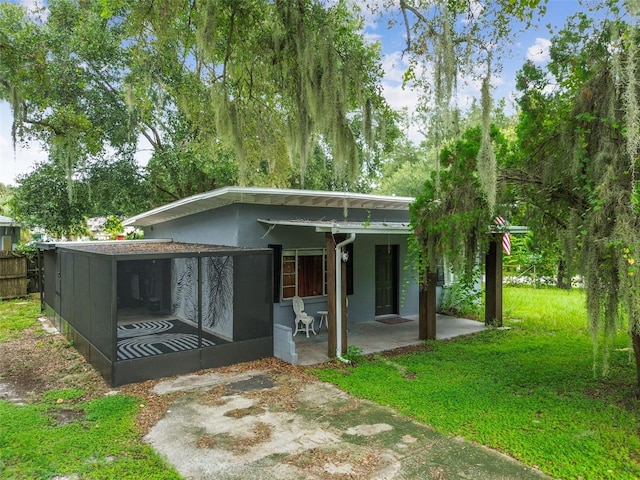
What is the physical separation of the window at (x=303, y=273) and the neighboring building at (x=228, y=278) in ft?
0.07

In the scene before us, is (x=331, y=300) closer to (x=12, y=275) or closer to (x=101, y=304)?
(x=101, y=304)

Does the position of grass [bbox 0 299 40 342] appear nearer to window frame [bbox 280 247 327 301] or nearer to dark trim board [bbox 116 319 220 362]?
dark trim board [bbox 116 319 220 362]

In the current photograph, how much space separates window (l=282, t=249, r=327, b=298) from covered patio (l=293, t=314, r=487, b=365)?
0.88 metres

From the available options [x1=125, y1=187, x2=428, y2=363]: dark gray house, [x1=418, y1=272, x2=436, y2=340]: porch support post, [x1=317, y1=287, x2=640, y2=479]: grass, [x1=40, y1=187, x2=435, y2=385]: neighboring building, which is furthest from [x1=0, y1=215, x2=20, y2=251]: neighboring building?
[x1=317, y1=287, x2=640, y2=479]: grass

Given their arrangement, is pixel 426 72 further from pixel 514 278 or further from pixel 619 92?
pixel 514 278

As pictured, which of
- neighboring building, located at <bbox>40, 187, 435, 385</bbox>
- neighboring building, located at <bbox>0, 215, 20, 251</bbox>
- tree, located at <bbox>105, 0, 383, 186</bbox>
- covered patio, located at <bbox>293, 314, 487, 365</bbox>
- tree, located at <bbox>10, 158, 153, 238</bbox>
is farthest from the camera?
neighboring building, located at <bbox>0, 215, 20, 251</bbox>

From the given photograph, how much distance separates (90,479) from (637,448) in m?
4.85

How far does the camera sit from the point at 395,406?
5008mm

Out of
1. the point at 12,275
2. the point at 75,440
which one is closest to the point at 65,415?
the point at 75,440

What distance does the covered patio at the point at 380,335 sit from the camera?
7.43 meters

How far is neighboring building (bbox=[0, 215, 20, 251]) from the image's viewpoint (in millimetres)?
16625

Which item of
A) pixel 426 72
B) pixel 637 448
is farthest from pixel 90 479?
pixel 426 72

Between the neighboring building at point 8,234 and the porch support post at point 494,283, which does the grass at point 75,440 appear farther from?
the neighboring building at point 8,234

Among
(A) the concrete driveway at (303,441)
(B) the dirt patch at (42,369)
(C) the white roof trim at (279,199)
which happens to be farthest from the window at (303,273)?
(B) the dirt patch at (42,369)
